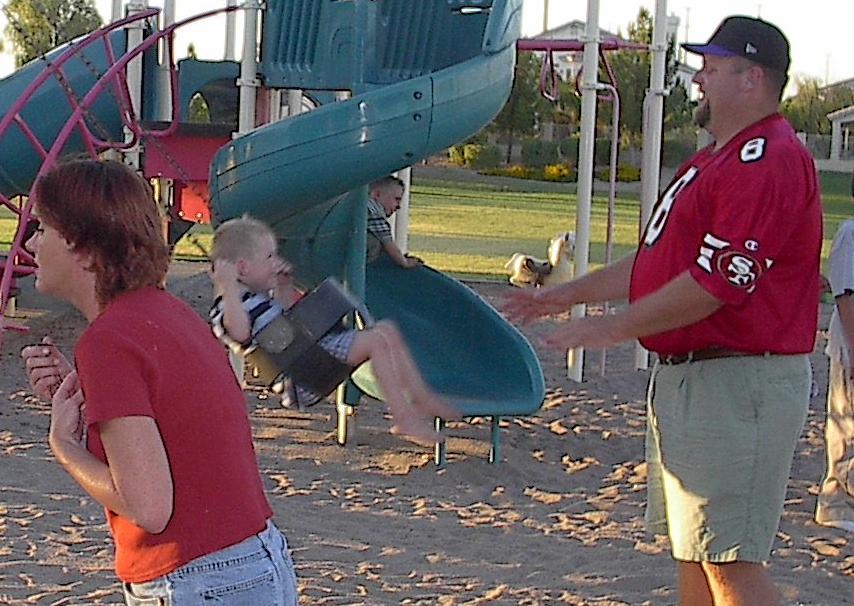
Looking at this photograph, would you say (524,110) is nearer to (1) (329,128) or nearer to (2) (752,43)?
(1) (329,128)

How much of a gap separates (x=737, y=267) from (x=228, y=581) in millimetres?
1542

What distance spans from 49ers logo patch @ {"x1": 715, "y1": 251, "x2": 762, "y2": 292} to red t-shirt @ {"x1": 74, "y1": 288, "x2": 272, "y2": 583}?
4.56ft

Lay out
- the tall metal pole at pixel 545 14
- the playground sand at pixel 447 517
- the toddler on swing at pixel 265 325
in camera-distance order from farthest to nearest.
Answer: the tall metal pole at pixel 545 14 → the playground sand at pixel 447 517 → the toddler on swing at pixel 265 325

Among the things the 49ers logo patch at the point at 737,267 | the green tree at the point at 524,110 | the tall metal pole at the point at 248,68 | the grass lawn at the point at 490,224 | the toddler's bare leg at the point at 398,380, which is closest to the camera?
the 49ers logo patch at the point at 737,267

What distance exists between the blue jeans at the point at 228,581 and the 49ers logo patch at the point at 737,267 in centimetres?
138

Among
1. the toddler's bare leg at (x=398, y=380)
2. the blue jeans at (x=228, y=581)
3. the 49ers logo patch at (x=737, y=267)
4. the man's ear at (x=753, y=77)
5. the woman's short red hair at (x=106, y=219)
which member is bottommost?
the toddler's bare leg at (x=398, y=380)

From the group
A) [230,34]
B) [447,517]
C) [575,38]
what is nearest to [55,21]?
[230,34]

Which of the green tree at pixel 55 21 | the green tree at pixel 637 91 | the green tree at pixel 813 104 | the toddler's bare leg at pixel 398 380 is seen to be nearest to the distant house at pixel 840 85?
the green tree at pixel 813 104

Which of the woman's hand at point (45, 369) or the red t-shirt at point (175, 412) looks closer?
the red t-shirt at point (175, 412)

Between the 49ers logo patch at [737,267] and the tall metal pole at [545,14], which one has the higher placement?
the tall metal pole at [545,14]

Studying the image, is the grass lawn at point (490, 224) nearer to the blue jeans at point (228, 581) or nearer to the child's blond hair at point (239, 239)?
the child's blond hair at point (239, 239)

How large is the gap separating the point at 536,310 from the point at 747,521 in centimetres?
100

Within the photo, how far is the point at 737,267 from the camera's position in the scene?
339 cm

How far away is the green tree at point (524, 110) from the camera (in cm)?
4328
